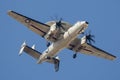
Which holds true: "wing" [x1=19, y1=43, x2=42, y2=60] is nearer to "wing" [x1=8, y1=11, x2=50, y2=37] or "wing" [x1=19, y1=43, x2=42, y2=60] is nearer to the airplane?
the airplane

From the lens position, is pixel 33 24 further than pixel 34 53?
No

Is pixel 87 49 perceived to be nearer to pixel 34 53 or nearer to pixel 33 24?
pixel 34 53

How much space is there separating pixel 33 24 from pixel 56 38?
443 centimetres

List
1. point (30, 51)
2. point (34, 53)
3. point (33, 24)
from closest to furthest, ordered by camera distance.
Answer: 1. point (33, 24)
2. point (34, 53)
3. point (30, 51)

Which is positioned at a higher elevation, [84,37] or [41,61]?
[84,37]

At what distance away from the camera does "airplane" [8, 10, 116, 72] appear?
76.2 meters

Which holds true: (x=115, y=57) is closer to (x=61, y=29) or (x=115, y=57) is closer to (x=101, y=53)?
(x=101, y=53)

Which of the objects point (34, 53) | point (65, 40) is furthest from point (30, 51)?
point (65, 40)

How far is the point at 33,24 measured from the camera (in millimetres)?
79375

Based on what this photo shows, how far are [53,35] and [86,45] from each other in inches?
291

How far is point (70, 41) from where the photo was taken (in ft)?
253

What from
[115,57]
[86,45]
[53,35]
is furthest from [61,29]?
[115,57]

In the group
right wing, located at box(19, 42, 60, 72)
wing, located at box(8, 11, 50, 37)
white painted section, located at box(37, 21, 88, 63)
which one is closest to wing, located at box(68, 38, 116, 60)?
right wing, located at box(19, 42, 60, 72)

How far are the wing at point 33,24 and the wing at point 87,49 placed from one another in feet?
18.9
